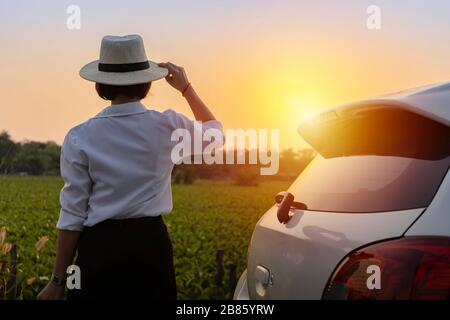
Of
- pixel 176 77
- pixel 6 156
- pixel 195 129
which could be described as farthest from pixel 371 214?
pixel 6 156

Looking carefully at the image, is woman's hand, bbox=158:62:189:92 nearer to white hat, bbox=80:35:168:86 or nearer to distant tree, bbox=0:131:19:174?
white hat, bbox=80:35:168:86

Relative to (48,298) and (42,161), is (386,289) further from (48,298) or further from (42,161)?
(42,161)

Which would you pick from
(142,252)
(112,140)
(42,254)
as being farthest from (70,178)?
(42,254)

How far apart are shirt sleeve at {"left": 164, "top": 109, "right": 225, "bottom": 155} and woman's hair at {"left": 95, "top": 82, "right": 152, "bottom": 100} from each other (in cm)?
16

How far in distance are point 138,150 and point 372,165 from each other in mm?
907

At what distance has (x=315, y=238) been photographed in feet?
7.95

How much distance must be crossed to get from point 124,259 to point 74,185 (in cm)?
35

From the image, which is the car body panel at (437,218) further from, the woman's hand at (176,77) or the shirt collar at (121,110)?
the woman's hand at (176,77)

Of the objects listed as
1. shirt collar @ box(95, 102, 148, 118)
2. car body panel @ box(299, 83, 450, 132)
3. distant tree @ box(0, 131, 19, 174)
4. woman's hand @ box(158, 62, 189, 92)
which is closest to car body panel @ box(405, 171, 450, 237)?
car body panel @ box(299, 83, 450, 132)

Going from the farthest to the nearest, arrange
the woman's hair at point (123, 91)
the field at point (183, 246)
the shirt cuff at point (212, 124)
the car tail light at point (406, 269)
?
the field at point (183, 246) < the shirt cuff at point (212, 124) < the woman's hair at point (123, 91) < the car tail light at point (406, 269)

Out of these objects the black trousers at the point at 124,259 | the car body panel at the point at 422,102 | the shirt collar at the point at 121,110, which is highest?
the car body panel at the point at 422,102

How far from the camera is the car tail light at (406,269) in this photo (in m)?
2.05

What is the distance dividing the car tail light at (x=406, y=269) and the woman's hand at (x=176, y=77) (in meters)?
1.33

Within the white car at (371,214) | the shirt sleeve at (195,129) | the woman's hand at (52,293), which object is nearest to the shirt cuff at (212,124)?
the shirt sleeve at (195,129)
